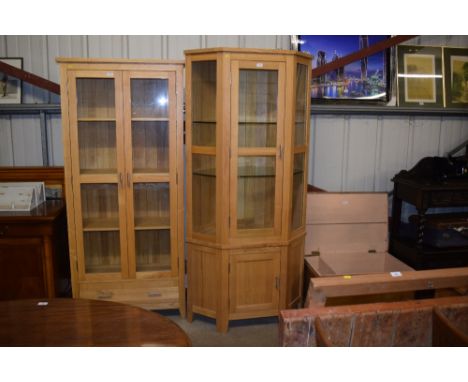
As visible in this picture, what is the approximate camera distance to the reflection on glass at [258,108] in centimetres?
290

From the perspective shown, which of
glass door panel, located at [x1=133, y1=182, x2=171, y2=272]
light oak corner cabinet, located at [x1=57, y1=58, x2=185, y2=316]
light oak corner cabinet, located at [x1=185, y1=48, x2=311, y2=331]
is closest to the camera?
light oak corner cabinet, located at [x1=185, y1=48, x2=311, y2=331]

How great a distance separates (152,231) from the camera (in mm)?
3365

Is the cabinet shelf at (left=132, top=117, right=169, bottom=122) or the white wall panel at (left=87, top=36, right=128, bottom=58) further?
the white wall panel at (left=87, top=36, right=128, bottom=58)

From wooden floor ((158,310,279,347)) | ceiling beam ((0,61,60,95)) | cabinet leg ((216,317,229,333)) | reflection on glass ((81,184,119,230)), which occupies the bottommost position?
wooden floor ((158,310,279,347))

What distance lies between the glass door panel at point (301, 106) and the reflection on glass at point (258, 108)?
0.58ft

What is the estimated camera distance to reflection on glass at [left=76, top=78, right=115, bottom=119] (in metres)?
3.04

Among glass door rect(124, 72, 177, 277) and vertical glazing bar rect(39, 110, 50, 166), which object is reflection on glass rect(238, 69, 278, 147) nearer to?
glass door rect(124, 72, 177, 277)

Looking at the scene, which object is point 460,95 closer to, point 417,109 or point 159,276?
point 417,109

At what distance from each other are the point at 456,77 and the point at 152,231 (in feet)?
10.7

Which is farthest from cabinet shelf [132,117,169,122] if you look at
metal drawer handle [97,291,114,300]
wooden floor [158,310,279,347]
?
wooden floor [158,310,279,347]

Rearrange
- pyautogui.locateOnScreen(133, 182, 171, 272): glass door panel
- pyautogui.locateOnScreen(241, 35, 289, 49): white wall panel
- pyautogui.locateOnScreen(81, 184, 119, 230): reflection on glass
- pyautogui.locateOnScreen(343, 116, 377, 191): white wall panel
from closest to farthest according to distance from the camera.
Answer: pyautogui.locateOnScreen(81, 184, 119, 230): reflection on glass → pyautogui.locateOnScreen(133, 182, 171, 272): glass door panel → pyautogui.locateOnScreen(241, 35, 289, 49): white wall panel → pyautogui.locateOnScreen(343, 116, 377, 191): white wall panel

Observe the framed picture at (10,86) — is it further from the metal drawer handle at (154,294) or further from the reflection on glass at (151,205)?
the metal drawer handle at (154,294)

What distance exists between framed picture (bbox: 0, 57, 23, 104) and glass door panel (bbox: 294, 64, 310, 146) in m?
2.38

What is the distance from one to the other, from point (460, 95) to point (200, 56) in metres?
2.74
